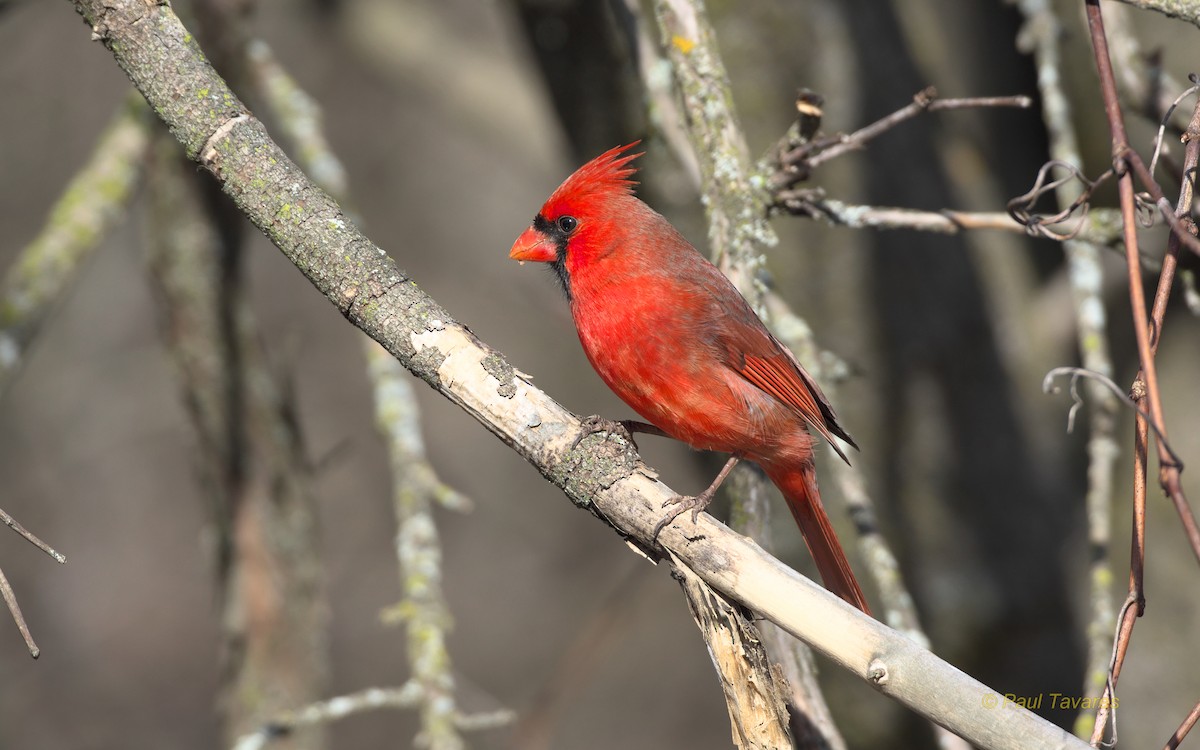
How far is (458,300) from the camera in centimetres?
847

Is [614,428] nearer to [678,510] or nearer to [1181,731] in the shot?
[678,510]

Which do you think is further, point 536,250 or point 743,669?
point 536,250

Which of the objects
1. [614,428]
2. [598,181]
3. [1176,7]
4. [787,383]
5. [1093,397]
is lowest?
[614,428]

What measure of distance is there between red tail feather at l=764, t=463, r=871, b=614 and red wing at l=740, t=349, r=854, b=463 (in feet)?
0.47

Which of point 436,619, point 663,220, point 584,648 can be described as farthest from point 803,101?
point 584,648

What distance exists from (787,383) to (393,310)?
128 cm

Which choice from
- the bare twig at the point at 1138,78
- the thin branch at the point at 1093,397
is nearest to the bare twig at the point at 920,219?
the thin branch at the point at 1093,397

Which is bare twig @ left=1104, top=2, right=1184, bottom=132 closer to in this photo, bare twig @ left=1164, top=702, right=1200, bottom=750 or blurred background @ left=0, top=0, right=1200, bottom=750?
blurred background @ left=0, top=0, right=1200, bottom=750

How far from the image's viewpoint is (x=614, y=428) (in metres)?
2.55

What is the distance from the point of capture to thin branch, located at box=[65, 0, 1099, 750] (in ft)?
5.83

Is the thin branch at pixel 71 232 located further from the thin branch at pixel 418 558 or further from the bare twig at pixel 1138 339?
the bare twig at pixel 1138 339

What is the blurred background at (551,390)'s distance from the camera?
150 inches

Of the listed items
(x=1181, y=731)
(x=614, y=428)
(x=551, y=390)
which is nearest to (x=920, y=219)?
(x=614, y=428)

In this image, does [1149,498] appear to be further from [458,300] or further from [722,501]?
[458,300]
